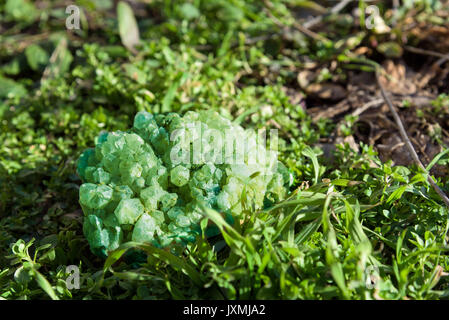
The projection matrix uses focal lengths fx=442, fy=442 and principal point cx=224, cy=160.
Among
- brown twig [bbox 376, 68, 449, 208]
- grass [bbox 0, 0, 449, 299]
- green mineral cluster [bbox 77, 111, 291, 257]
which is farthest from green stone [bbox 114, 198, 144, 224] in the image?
brown twig [bbox 376, 68, 449, 208]

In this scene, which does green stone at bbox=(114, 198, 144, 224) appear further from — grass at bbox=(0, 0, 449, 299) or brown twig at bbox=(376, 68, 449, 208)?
brown twig at bbox=(376, 68, 449, 208)

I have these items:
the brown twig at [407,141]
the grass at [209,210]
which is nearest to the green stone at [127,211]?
the grass at [209,210]

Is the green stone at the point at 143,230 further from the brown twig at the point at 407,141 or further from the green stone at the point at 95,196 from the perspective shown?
the brown twig at the point at 407,141

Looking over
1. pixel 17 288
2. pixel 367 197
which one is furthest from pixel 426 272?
pixel 17 288

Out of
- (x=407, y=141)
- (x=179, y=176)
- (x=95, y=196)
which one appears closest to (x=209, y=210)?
(x=179, y=176)

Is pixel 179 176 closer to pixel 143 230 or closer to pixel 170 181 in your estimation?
pixel 170 181
